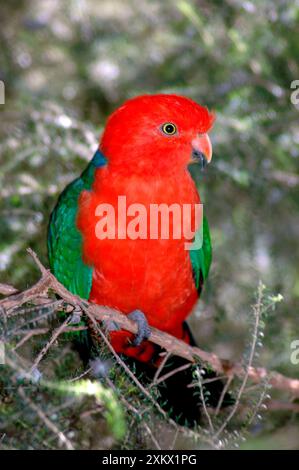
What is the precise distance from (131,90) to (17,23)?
3.38 feet

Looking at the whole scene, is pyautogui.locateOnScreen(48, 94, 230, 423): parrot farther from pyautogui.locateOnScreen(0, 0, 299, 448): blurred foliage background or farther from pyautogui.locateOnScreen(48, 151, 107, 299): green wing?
pyautogui.locateOnScreen(0, 0, 299, 448): blurred foliage background

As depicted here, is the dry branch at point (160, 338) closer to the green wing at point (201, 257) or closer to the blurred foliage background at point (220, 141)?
the blurred foliage background at point (220, 141)

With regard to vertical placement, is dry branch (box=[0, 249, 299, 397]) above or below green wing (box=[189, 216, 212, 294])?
below

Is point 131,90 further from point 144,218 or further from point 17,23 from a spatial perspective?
point 144,218

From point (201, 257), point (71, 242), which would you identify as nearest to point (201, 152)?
point (201, 257)

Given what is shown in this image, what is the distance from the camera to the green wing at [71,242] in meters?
2.86

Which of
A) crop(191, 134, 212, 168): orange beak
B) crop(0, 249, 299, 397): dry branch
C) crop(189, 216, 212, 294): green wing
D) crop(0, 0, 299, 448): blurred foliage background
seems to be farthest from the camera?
crop(0, 0, 299, 448): blurred foliage background

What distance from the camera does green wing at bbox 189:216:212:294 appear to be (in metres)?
3.03

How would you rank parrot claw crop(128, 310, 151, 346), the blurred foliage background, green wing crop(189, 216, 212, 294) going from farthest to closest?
1. the blurred foliage background
2. green wing crop(189, 216, 212, 294)
3. parrot claw crop(128, 310, 151, 346)

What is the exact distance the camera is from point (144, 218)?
8.98 feet

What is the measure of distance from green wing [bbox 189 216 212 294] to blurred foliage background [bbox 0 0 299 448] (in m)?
0.14

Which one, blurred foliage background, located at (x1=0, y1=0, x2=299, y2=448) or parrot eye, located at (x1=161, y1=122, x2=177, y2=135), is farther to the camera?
blurred foliage background, located at (x1=0, y1=0, x2=299, y2=448)

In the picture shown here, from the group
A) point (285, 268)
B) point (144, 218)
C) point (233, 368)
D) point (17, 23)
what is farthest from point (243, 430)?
point (17, 23)

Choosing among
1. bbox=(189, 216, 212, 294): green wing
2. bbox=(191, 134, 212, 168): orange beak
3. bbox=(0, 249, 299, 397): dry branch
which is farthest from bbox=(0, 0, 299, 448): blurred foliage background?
bbox=(191, 134, 212, 168): orange beak
